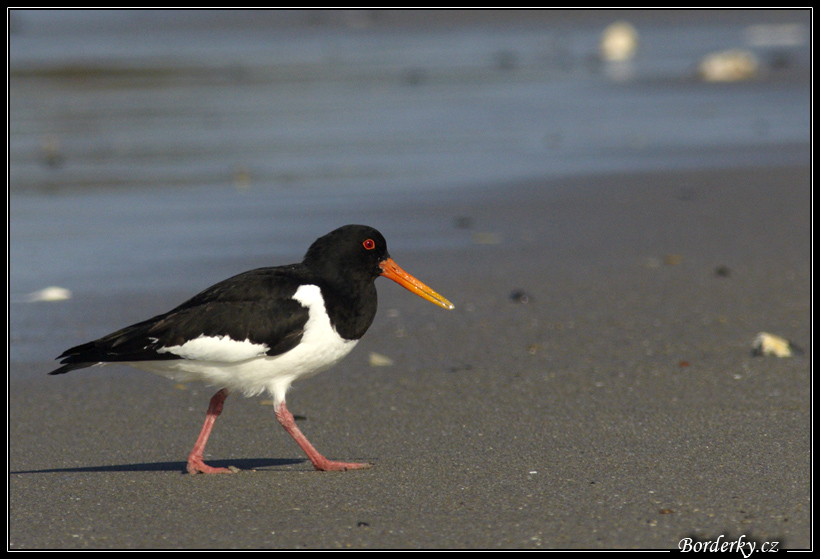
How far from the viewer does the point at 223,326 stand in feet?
15.7

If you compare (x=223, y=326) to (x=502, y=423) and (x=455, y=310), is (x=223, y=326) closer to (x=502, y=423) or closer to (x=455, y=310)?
(x=502, y=423)

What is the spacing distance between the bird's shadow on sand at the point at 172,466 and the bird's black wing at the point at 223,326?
0.44 m

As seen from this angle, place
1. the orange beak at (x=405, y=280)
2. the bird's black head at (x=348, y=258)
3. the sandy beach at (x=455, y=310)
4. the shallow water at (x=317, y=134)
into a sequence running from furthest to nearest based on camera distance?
the shallow water at (x=317, y=134) → the orange beak at (x=405, y=280) → the bird's black head at (x=348, y=258) → the sandy beach at (x=455, y=310)

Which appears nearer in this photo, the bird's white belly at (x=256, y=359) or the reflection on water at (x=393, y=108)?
the bird's white belly at (x=256, y=359)

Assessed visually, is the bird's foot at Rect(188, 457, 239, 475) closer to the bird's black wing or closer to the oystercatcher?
the oystercatcher

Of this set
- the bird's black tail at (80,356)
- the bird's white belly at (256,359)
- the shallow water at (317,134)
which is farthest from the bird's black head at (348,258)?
the shallow water at (317,134)

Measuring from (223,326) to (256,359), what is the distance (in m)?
0.20

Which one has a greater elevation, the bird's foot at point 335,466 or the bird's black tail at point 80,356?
the bird's black tail at point 80,356

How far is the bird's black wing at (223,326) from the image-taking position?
4754 mm

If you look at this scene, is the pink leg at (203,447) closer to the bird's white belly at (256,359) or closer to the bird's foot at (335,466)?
the bird's white belly at (256,359)

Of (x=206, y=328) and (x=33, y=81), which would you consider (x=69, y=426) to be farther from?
(x=33, y=81)

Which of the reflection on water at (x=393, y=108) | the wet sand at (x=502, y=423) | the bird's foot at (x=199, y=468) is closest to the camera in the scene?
the wet sand at (x=502, y=423)

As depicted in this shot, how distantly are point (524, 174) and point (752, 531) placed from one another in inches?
320

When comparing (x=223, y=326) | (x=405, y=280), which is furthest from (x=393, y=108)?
(x=223, y=326)
